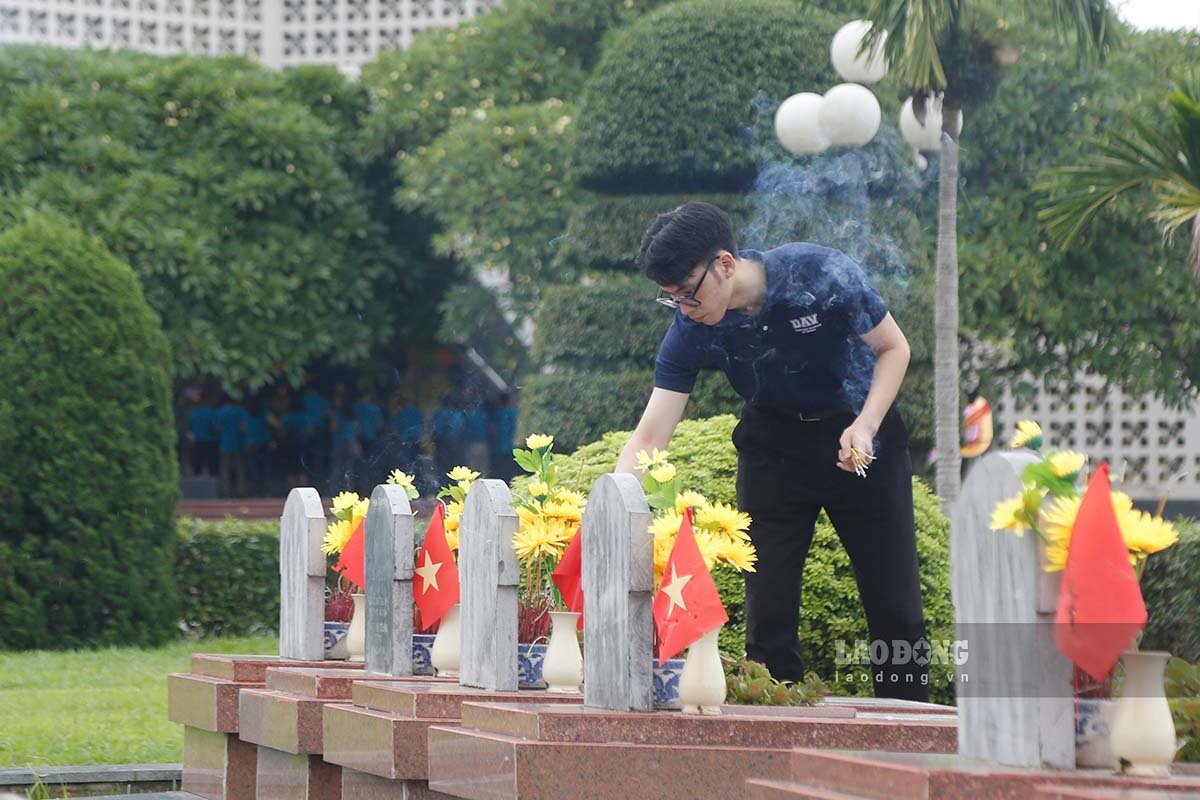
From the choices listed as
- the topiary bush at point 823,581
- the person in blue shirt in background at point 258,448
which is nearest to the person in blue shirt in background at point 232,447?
the person in blue shirt in background at point 258,448

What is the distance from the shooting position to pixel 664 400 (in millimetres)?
4254

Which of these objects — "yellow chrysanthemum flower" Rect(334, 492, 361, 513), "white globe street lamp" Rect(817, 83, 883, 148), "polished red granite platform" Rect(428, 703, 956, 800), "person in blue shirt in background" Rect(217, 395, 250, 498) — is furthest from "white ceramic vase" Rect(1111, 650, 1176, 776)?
"person in blue shirt in background" Rect(217, 395, 250, 498)

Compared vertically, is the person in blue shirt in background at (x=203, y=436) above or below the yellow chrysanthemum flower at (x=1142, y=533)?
above

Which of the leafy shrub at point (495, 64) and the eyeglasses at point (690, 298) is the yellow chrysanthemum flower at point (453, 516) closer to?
the eyeglasses at point (690, 298)

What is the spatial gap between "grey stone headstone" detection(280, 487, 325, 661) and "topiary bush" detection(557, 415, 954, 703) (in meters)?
1.29

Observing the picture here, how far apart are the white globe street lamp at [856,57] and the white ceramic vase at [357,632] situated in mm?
5659

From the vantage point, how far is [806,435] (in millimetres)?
4133

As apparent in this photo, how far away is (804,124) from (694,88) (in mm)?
2234

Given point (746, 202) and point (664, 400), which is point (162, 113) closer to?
point (746, 202)

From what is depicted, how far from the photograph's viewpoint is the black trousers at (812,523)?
13.5 feet

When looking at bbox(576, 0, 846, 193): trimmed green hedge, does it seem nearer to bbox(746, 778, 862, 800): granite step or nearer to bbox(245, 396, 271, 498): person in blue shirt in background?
bbox(746, 778, 862, 800): granite step

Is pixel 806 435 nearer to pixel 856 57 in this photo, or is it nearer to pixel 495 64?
pixel 856 57

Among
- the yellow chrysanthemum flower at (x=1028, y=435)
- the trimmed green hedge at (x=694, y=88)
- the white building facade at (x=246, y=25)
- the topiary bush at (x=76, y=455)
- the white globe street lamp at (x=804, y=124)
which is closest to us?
the yellow chrysanthemum flower at (x=1028, y=435)

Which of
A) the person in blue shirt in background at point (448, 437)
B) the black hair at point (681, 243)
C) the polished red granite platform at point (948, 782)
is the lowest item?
the polished red granite platform at point (948, 782)
